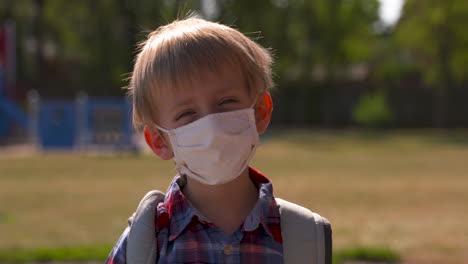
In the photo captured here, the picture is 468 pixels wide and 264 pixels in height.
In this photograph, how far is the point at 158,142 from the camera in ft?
7.46

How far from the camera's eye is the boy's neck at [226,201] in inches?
83.8

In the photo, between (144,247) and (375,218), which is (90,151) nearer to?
(375,218)

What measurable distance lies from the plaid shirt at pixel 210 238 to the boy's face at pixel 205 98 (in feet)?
0.81

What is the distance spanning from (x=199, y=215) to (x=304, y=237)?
30cm

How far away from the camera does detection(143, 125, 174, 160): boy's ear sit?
225 cm

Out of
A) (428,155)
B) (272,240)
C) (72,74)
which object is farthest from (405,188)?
(72,74)

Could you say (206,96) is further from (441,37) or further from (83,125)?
(441,37)

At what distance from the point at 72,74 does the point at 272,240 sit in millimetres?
39177

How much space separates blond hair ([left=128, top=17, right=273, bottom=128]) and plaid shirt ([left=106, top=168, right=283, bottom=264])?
0.31 metres

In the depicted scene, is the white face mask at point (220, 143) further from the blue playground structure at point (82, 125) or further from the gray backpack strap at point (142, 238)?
the blue playground structure at point (82, 125)

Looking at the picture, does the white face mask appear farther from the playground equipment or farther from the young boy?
the playground equipment

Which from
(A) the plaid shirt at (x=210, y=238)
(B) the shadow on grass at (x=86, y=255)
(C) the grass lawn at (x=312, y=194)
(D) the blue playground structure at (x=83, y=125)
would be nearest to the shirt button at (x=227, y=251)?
(A) the plaid shirt at (x=210, y=238)

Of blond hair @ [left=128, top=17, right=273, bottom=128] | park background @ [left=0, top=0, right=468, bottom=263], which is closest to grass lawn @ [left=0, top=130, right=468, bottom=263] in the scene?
park background @ [left=0, top=0, right=468, bottom=263]

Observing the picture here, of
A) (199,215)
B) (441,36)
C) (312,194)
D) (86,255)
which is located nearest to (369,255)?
(86,255)
